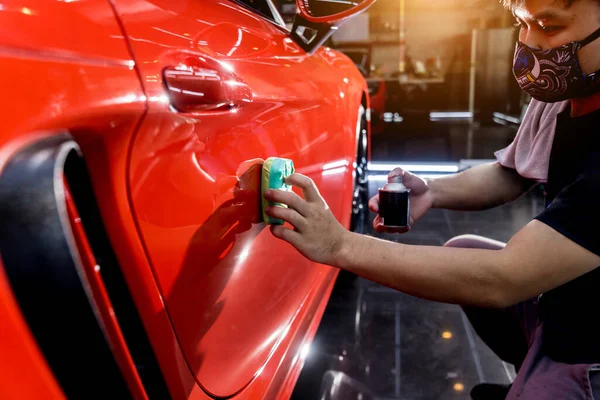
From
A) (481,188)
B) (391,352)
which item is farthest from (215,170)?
(391,352)

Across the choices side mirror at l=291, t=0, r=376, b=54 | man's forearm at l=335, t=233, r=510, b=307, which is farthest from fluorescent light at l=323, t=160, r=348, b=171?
man's forearm at l=335, t=233, r=510, b=307

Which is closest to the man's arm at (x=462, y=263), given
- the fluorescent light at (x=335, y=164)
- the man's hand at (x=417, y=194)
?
the man's hand at (x=417, y=194)

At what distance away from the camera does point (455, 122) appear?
10.7 metres

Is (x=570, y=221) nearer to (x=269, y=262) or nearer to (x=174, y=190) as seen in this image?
(x=269, y=262)

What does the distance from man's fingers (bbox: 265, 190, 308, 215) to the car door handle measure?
17 centimetres

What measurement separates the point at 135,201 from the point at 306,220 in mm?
340

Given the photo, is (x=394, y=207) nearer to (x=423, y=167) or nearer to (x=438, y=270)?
(x=438, y=270)

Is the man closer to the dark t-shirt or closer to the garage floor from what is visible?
the dark t-shirt

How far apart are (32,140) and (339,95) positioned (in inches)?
57.3

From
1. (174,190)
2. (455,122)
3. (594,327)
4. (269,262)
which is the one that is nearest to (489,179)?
(594,327)

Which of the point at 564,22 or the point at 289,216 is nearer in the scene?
the point at 289,216

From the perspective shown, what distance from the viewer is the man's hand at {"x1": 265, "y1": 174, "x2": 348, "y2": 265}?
0.86 meters

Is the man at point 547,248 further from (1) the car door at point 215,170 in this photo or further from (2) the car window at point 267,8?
(2) the car window at point 267,8

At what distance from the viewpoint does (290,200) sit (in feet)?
2.82
